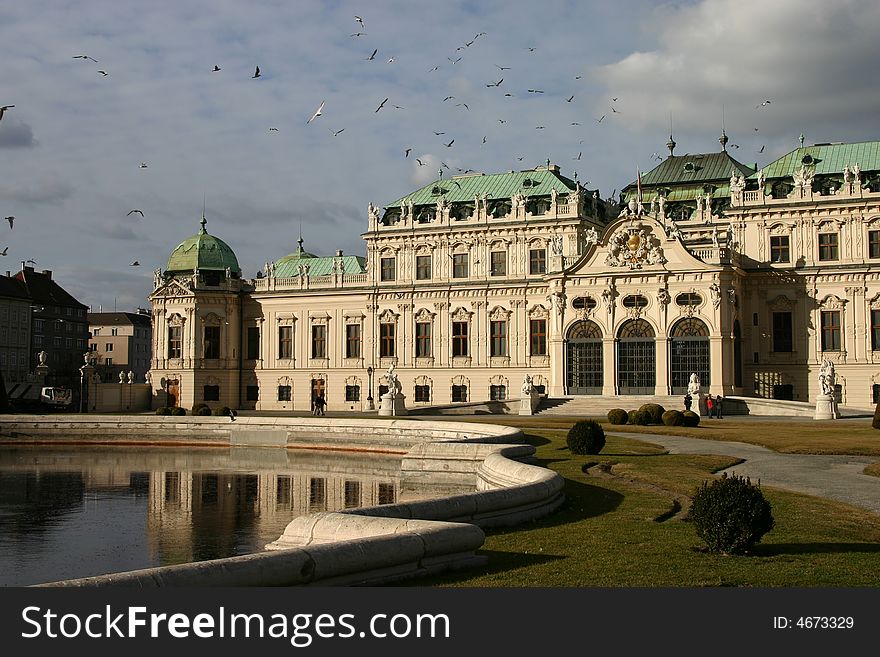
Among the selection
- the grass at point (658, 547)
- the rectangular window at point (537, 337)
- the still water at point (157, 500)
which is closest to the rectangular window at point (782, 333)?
the rectangular window at point (537, 337)

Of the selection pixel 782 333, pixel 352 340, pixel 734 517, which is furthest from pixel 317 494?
pixel 352 340

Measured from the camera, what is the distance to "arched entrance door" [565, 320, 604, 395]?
7475 cm

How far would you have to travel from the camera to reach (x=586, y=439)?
116 ft

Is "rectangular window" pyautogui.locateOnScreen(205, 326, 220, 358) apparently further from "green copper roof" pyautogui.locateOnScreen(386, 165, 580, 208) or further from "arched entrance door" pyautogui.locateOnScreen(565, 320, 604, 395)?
"arched entrance door" pyautogui.locateOnScreen(565, 320, 604, 395)

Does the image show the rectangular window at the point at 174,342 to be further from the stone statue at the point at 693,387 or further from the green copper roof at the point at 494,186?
the stone statue at the point at 693,387

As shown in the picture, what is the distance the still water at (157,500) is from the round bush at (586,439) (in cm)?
616

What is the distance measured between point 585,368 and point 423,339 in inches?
621

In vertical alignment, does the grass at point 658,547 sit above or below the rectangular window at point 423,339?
below

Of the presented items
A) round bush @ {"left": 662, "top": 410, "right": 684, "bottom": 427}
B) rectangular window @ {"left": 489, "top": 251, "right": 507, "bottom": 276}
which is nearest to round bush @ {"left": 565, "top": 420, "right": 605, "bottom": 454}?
round bush @ {"left": 662, "top": 410, "right": 684, "bottom": 427}

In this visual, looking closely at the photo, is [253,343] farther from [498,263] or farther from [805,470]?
[805,470]

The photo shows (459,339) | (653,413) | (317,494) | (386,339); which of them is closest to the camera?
(317,494)

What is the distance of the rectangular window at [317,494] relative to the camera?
29391mm

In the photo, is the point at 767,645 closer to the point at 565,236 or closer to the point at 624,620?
the point at 624,620

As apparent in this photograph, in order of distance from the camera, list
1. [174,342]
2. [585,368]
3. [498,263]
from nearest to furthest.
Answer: [585,368] < [498,263] < [174,342]
